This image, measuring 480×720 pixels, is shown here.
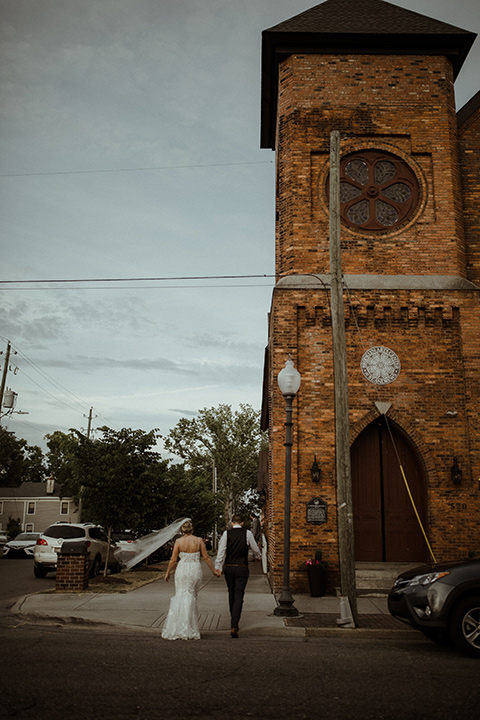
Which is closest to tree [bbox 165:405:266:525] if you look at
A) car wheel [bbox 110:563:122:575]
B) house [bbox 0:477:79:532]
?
house [bbox 0:477:79:532]

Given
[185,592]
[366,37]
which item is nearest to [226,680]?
[185,592]

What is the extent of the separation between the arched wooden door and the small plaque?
1213 millimetres

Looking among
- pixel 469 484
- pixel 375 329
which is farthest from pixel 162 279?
pixel 469 484

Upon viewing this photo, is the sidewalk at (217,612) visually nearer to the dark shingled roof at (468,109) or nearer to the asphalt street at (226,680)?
the asphalt street at (226,680)

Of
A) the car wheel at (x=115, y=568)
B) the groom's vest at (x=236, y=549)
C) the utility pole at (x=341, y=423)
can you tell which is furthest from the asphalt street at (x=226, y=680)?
the car wheel at (x=115, y=568)

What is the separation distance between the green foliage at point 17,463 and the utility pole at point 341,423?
52.4 m

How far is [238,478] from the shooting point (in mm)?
61938

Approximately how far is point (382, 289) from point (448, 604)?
844 centimetres

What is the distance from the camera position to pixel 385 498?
14078 millimetres

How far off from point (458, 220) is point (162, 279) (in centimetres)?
754

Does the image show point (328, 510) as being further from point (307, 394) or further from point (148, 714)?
point (148, 714)

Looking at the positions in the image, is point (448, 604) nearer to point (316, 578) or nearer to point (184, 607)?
point (184, 607)

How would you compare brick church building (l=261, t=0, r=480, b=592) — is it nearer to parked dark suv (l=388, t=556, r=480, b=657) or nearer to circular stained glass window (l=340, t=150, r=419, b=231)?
circular stained glass window (l=340, t=150, r=419, b=231)

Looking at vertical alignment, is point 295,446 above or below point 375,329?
below
